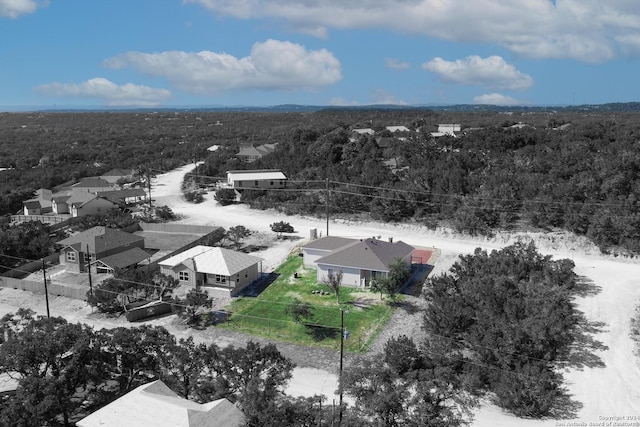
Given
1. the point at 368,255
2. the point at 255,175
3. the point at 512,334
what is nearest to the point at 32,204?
the point at 255,175

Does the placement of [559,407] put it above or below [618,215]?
below

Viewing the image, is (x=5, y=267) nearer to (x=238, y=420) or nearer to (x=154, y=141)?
(x=238, y=420)

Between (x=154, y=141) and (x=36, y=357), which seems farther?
(x=154, y=141)

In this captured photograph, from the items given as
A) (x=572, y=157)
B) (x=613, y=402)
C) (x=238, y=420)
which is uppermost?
(x=572, y=157)

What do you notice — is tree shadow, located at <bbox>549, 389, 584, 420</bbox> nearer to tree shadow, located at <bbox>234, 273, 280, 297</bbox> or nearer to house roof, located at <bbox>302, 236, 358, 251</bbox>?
tree shadow, located at <bbox>234, 273, 280, 297</bbox>

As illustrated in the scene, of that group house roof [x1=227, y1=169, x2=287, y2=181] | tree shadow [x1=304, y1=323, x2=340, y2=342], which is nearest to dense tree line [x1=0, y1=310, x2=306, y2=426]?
tree shadow [x1=304, y1=323, x2=340, y2=342]

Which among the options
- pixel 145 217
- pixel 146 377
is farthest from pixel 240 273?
pixel 145 217

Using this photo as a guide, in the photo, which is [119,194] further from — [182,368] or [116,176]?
[182,368]

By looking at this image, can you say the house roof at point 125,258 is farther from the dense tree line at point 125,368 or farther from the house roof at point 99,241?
the dense tree line at point 125,368

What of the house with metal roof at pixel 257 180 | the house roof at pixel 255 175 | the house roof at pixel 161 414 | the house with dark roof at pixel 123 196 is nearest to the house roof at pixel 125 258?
the house roof at pixel 161 414
